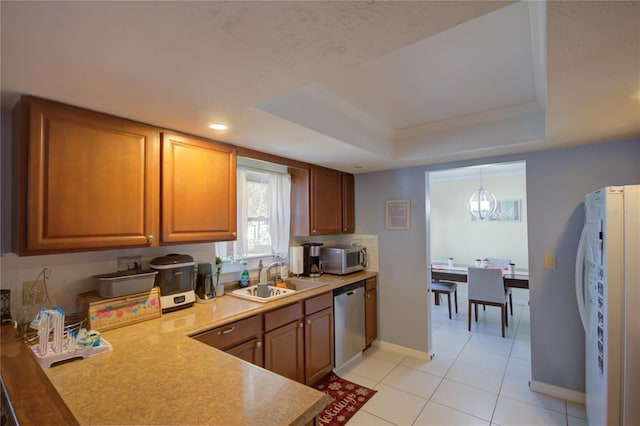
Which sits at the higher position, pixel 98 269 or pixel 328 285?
pixel 98 269

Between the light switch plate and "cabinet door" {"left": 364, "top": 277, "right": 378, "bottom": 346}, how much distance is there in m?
1.63

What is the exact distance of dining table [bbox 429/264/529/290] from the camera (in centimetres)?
379

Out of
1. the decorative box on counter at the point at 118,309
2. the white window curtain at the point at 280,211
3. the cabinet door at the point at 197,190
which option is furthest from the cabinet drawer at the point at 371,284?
the decorative box on counter at the point at 118,309

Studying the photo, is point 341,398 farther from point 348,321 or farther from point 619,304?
point 619,304

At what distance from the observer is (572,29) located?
919 millimetres

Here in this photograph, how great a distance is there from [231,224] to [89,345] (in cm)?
111

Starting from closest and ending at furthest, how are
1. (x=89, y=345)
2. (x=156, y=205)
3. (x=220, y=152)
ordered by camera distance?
(x=89, y=345), (x=156, y=205), (x=220, y=152)

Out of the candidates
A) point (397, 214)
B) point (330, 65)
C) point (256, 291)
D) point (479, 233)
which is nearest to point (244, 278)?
point (256, 291)

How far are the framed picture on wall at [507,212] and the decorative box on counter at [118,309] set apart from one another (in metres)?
5.32

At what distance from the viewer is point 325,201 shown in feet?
10.8

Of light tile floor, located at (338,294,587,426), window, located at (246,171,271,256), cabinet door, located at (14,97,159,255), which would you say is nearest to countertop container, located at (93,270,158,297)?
cabinet door, located at (14,97,159,255)

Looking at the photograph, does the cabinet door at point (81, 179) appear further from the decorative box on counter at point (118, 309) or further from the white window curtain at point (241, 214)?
the white window curtain at point (241, 214)

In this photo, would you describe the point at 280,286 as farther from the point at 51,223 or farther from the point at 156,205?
the point at 51,223

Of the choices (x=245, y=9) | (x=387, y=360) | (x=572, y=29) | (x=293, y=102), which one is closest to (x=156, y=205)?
(x=293, y=102)
